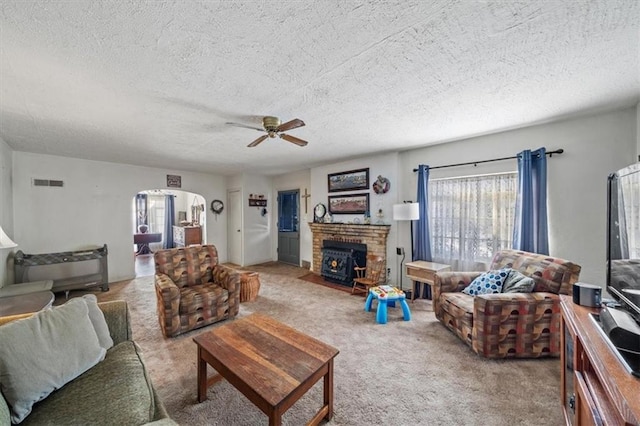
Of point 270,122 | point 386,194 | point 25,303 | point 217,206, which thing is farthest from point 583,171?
point 217,206

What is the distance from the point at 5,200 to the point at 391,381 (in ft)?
17.9

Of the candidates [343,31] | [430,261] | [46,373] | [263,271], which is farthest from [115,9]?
[263,271]

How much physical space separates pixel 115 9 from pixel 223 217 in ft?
18.4

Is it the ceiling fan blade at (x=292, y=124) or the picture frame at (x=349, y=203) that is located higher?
the ceiling fan blade at (x=292, y=124)

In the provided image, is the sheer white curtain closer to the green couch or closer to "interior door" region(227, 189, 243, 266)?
the green couch

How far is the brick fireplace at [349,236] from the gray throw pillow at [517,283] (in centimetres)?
186

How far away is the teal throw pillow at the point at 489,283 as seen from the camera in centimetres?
249

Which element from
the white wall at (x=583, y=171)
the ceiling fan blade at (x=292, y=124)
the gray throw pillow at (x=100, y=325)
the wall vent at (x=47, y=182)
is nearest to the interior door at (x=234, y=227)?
the wall vent at (x=47, y=182)

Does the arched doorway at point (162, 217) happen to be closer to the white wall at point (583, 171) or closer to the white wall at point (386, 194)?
the white wall at point (386, 194)

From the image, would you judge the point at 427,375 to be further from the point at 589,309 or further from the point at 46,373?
the point at 46,373

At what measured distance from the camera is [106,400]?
1.10 metres

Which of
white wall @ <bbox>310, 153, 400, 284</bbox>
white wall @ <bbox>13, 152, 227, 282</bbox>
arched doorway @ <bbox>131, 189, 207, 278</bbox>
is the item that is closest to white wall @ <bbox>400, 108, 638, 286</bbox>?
white wall @ <bbox>310, 153, 400, 284</bbox>

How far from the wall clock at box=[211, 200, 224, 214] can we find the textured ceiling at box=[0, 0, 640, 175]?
3.38 meters

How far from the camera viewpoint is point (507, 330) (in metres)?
2.13
